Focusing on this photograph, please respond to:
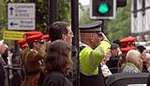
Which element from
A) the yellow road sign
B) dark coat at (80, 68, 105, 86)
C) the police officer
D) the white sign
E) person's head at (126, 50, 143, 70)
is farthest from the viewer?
the yellow road sign

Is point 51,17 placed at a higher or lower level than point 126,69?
higher

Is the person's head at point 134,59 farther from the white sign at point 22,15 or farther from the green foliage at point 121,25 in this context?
the green foliage at point 121,25

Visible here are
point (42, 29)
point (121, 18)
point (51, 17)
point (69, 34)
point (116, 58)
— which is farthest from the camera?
point (121, 18)

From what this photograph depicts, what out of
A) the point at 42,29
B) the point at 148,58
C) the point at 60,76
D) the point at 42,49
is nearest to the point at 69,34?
the point at 42,49

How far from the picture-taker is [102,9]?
11.6m

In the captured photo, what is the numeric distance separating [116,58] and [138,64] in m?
5.52

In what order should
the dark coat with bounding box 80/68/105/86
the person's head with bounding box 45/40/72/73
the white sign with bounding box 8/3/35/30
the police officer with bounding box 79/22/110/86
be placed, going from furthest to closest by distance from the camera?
the white sign with bounding box 8/3/35/30
the dark coat with bounding box 80/68/105/86
the police officer with bounding box 79/22/110/86
the person's head with bounding box 45/40/72/73

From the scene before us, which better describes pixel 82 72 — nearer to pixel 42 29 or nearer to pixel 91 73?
pixel 91 73

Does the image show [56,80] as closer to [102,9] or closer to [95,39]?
[95,39]

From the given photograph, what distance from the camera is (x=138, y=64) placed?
9742mm

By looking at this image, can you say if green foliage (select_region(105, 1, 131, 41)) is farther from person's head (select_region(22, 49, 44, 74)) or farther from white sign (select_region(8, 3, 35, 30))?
person's head (select_region(22, 49, 44, 74))

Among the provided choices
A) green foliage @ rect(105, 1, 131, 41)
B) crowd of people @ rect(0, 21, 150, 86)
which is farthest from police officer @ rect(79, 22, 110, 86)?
green foliage @ rect(105, 1, 131, 41)

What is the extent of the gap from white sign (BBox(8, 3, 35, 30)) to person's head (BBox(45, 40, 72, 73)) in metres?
A: 8.82

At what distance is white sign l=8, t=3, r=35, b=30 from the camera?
15695 millimetres
